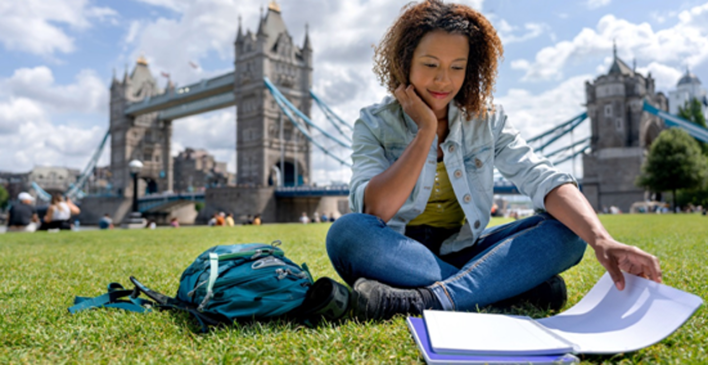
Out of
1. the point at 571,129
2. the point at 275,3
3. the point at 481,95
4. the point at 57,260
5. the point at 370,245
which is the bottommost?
the point at 57,260

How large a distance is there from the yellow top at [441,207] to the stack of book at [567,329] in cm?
65

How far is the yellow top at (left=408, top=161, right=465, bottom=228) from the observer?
194 centimetres

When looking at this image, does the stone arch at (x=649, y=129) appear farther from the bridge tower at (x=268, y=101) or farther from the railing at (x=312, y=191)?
the bridge tower at (x=268, y=101)

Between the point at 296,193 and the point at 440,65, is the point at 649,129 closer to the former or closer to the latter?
the point at 296,193

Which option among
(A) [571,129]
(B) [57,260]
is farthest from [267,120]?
(B) [57,260]

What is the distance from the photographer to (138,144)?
48.7 meters

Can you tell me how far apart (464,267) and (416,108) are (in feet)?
1.92

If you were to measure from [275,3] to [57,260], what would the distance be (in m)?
39.8

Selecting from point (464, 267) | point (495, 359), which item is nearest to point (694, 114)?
point (464, 267)

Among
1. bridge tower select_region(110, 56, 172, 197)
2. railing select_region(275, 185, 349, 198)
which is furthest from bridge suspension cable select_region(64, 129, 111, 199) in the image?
railing select_region(275, 185, 349, 198)

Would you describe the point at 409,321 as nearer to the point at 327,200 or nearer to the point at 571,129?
the point at 327,200

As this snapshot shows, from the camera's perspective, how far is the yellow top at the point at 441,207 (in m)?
1.94

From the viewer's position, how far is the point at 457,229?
80.4 inches

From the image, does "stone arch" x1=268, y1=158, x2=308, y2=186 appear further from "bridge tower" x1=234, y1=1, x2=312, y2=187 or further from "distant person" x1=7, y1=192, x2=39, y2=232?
"distant person" x1=7, y1=192, x2=39, y2=232
